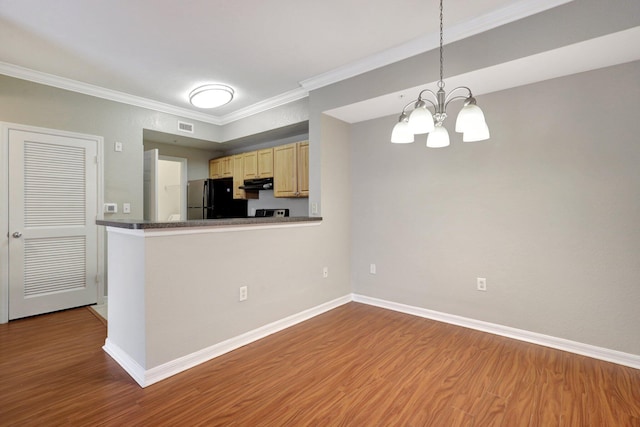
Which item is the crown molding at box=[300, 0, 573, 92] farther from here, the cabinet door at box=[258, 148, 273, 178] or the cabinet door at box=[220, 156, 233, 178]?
the cabinet door at box=[220, 156, 233, 178]

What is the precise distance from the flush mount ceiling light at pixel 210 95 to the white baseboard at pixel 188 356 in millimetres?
2560

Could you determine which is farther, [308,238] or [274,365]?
[308,238]

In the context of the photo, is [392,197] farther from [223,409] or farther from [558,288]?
[223,409]

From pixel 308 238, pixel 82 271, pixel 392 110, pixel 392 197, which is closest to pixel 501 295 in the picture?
pixel 392 197

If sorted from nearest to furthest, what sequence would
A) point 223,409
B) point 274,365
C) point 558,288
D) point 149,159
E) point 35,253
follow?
point 223,409 → point 274,365 → point 558,288 → point 35,253 → point 149,159

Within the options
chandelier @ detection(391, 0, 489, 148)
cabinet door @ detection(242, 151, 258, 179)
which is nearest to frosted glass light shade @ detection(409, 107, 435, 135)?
chandelier @ detection(391, 0, 489, 148)

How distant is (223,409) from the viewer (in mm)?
1820

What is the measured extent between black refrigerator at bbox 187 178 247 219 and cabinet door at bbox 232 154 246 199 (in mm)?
176

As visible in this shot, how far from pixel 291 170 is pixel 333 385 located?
2815mm

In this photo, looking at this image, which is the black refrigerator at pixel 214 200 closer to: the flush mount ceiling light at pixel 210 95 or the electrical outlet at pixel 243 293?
the flush mount ceiling light at pixel 210 95

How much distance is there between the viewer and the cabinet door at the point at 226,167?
520 centimetres

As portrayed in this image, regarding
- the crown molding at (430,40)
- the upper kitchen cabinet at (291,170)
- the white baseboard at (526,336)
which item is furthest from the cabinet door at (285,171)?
the white baseboard at (526,336)

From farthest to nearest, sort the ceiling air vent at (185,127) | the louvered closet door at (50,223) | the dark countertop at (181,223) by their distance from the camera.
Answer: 1. the ceiling air vent at (185,127)
2. the louvered closet door at (50,223)
3. the dark countertop at (181,223)

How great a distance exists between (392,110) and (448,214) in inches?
52.3
